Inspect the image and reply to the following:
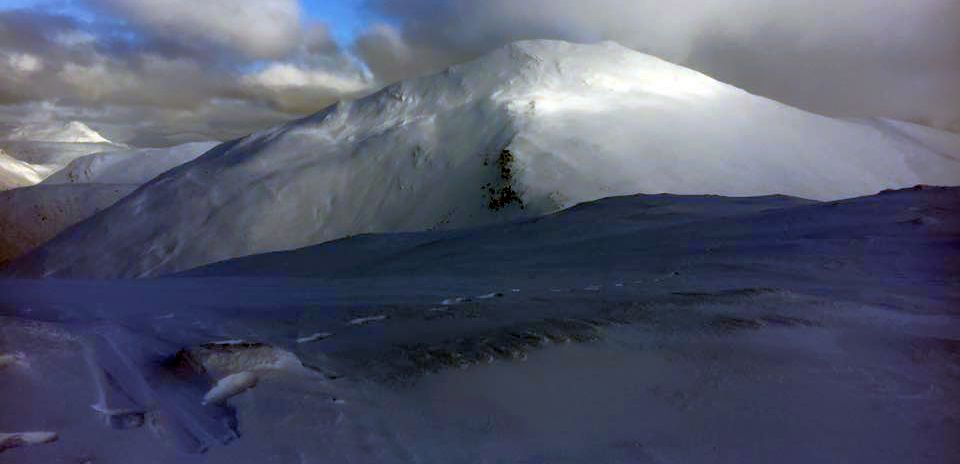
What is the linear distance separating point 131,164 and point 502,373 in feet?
341

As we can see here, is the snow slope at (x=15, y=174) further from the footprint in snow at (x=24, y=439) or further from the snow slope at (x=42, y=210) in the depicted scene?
the footprint in snow at (x=24, y=439)

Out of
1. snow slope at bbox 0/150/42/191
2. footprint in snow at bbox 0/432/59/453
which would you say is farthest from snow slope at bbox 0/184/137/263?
snow slope at bbox 0/150/42/191

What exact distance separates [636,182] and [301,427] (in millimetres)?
17334

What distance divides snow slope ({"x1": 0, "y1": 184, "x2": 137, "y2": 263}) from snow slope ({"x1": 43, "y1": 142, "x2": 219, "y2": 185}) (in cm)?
2299

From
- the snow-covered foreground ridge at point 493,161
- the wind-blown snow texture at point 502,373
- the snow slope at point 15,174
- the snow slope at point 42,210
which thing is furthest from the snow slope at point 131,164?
the wind-blown snow texture at point 502,373

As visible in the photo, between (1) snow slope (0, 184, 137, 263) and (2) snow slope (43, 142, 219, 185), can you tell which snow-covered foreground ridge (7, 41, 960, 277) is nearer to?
(1) snow slope (0, 184, 137, 263)

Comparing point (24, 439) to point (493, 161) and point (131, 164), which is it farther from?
point (131, 164)

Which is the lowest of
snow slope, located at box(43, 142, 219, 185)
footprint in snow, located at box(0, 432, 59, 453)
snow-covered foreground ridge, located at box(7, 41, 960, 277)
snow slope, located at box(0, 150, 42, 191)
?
footprint in snow, located at box(0, 432, 59, 453)

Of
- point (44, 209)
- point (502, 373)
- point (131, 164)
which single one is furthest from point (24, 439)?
point (131, 164)

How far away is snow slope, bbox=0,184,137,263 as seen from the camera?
58.6 metres

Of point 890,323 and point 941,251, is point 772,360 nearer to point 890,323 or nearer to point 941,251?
point 890,323

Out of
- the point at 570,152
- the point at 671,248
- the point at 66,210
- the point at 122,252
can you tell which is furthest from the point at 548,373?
the point at 66,210

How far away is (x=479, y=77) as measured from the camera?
25.3 metres

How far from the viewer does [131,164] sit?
95250 millimetres
